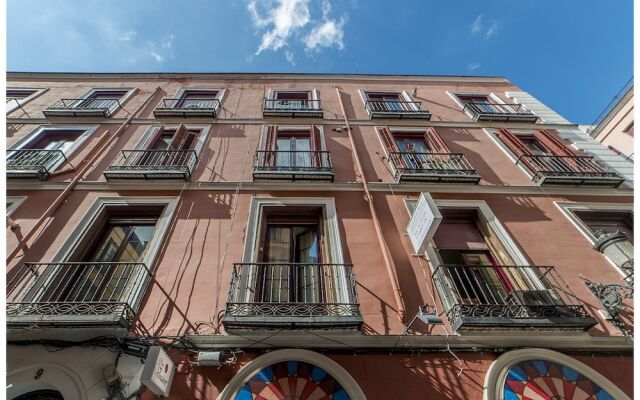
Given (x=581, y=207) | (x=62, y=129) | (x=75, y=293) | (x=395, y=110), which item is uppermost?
(x=395, y=110)

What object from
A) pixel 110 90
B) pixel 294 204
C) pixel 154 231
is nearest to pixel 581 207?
pixel 294 204

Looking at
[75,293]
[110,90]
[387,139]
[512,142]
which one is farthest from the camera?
[110,90]

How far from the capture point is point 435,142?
9.09 meters

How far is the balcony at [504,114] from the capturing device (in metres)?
9.86

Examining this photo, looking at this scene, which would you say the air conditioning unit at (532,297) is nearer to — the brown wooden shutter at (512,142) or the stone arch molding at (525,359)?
the stone arch molding at (525,359)

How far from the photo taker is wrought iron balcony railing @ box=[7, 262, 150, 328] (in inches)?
162

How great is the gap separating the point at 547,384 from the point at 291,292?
393 centimetres

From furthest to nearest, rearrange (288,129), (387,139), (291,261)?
(288,129), (387,139), (291,261)

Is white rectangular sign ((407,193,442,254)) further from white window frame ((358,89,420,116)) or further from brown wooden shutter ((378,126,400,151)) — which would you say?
white window frame ((358,89,420,116))

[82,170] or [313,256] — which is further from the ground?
[82,170]

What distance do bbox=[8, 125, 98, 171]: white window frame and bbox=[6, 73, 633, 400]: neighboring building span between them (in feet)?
0.21

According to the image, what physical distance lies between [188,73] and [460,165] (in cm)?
1198

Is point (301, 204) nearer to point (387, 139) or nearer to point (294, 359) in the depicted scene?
point (294, 359)

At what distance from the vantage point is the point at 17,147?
8250 mm
